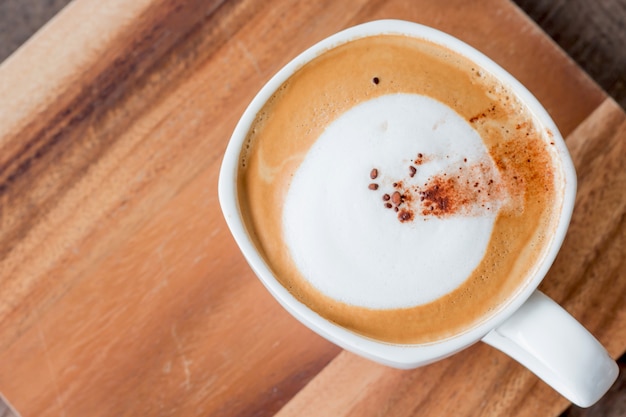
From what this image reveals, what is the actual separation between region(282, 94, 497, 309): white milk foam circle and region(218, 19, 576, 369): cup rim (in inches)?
1.5

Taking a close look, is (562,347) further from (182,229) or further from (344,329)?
(182,229)

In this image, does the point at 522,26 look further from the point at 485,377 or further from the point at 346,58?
the point at 485,377

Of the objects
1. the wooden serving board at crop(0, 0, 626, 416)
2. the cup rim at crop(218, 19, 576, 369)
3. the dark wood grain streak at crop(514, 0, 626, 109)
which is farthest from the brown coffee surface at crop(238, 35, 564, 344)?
the dark wood grain streak at crop(514, 0, 626, 109)

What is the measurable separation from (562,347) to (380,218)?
8.4 inches

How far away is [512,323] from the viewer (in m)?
0.67

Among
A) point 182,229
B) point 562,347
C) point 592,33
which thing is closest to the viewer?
point 562,347

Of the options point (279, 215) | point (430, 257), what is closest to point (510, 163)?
point (430, 257)

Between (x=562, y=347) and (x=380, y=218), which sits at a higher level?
(x=380, y=218)

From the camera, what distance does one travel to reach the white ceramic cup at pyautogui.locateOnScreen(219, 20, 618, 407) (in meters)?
0.65

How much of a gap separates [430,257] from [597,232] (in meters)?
0.31

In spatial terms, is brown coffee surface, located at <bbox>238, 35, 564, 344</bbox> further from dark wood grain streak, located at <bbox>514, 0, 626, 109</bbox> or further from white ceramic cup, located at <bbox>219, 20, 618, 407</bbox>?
dark wood grain streak, located at <bbox>514, 0, 626, 109</bbox>

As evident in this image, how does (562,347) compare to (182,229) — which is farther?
(182,229)

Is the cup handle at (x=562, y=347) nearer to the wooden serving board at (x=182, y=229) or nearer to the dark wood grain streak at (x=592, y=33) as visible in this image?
the wooden serving board at (x=182, y=229)

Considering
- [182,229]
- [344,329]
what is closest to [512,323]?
[344,329]
